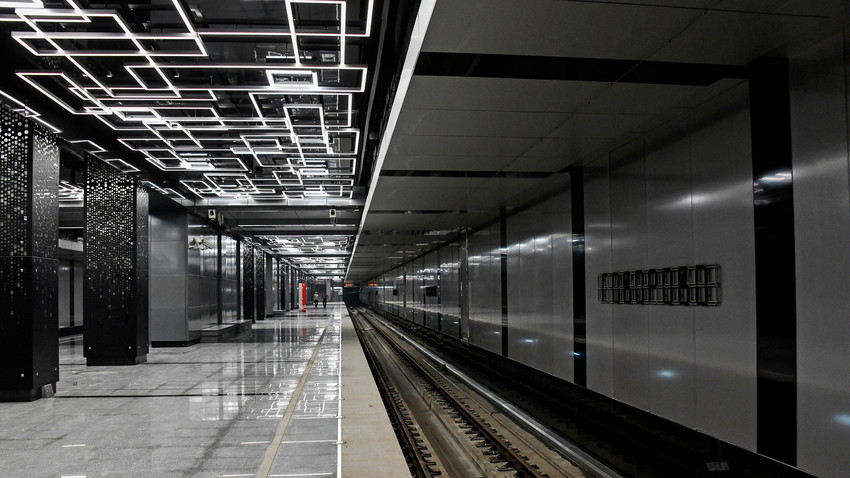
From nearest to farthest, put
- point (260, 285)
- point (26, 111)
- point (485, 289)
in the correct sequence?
point (26, 111)
point (485, 289)
point (260, 285)

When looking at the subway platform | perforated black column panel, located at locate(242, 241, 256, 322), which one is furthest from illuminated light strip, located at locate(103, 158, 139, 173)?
perforated black column panel, located at locate(242, 241, 256, 322)

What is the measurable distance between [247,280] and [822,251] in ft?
113

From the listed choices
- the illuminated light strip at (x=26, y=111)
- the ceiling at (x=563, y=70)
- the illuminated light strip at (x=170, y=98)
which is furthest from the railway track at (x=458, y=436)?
the illuminated light strip at (x=26, y=111)

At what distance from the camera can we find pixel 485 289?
2005cm

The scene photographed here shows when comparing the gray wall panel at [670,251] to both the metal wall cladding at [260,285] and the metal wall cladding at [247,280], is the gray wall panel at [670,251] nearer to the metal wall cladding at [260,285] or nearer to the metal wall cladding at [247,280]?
the metal wall cladding at [247,280]

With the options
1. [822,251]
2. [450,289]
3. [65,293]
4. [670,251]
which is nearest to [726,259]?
[670,251]

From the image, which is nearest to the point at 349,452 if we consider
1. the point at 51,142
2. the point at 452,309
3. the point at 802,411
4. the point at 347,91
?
the point at 802,411

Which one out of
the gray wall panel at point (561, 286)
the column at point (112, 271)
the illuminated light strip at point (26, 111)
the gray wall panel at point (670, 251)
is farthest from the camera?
the column at point (112, 271)

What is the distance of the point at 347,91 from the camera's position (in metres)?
9.81

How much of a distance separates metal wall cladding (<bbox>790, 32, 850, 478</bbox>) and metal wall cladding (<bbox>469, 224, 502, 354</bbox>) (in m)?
12.2

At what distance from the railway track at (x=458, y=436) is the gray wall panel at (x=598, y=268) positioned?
156 cm

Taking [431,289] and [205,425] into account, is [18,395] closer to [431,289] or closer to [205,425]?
[205,425]

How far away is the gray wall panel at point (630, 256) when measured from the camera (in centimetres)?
891

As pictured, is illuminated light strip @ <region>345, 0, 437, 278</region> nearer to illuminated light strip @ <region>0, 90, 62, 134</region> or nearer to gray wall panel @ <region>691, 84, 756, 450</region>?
gray wall panel @ <region>691, 84, 756, 450</region>
